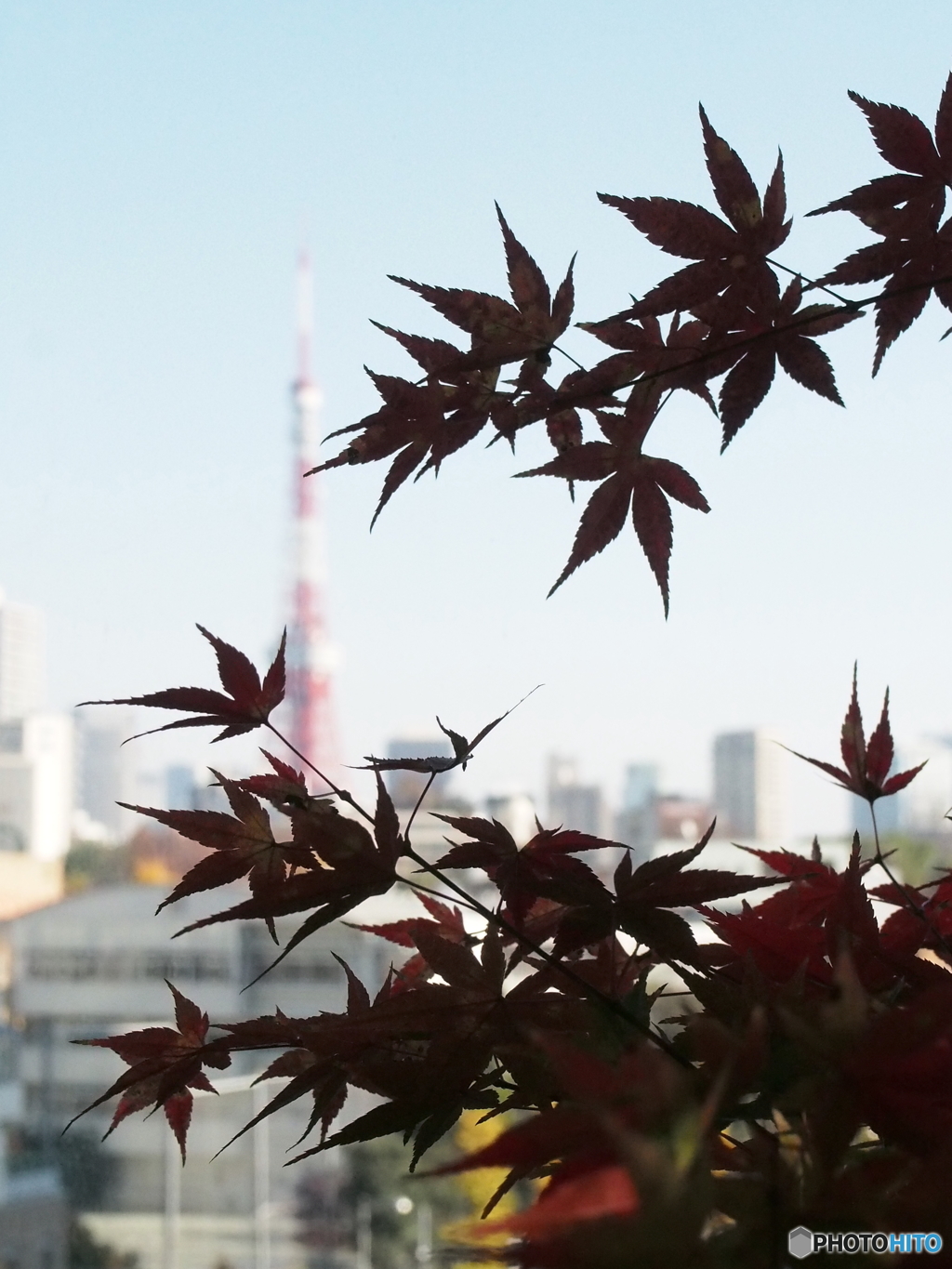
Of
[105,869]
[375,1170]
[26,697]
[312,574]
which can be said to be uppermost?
[312,574]

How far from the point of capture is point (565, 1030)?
25 centimetres

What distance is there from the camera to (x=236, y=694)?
31 cm

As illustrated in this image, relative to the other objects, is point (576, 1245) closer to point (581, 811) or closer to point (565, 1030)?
point (565, 1030)

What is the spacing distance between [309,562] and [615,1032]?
11148 millimetres

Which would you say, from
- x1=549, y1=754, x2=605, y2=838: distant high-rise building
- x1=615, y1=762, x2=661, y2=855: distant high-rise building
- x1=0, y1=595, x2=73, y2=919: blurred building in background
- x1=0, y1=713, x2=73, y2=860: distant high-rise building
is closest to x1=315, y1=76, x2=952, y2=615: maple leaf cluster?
x1=0, y1=595, x2=73, y2=919: blurred building in background

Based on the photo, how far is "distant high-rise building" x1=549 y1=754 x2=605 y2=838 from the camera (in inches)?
302

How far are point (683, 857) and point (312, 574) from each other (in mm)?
11130

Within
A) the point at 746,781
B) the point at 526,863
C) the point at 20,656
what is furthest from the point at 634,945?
the point at 20,656

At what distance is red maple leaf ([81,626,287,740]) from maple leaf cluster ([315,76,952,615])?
6 cm

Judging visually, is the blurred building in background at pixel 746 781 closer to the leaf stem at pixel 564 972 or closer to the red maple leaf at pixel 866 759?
the red maple leaf at pixel 866 759

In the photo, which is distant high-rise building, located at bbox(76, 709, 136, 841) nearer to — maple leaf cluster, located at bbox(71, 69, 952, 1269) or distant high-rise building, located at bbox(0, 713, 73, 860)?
distant high-rise building, located at bbox(0, 713, 73, 860)

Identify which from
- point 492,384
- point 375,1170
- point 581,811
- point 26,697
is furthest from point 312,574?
point 492,384

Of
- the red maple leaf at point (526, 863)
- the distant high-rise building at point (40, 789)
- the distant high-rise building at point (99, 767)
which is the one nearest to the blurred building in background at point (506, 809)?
the red maple leaf at point (526, 863)

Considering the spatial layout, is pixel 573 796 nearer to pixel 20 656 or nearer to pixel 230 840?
pixel 20 656
